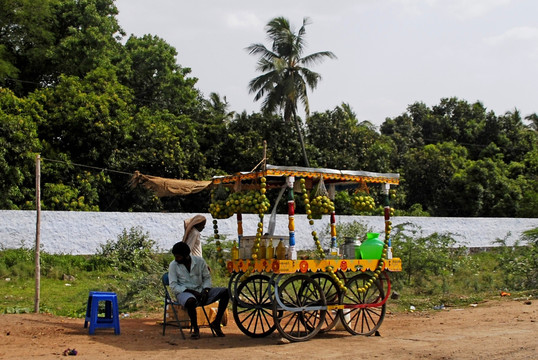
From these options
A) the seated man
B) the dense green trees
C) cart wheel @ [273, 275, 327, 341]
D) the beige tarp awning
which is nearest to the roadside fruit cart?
cart wheel @ [273, 275, 327, 341]

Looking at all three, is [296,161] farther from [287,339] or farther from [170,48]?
[287,339]

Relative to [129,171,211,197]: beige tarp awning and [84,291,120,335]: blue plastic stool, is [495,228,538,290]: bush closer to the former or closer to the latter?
[129,171,211,197]: beige tarp awning

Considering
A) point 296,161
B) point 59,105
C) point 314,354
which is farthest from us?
point 296,161

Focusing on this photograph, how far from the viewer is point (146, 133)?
80.5 ft

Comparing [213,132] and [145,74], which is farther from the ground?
[145,74]

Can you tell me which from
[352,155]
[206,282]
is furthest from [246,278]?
[352,155]

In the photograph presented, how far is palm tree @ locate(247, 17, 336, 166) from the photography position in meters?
28.8

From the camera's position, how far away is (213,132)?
1108 inches


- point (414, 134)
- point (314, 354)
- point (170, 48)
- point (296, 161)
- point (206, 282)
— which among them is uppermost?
point (170, 48)

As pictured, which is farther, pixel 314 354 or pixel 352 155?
pixel 352 155

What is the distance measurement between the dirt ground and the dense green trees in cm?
1087

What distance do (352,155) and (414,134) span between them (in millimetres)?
13225

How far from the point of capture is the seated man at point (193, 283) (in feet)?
29.3

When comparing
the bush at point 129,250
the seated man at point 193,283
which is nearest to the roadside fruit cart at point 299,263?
the seated man at point 193,283
